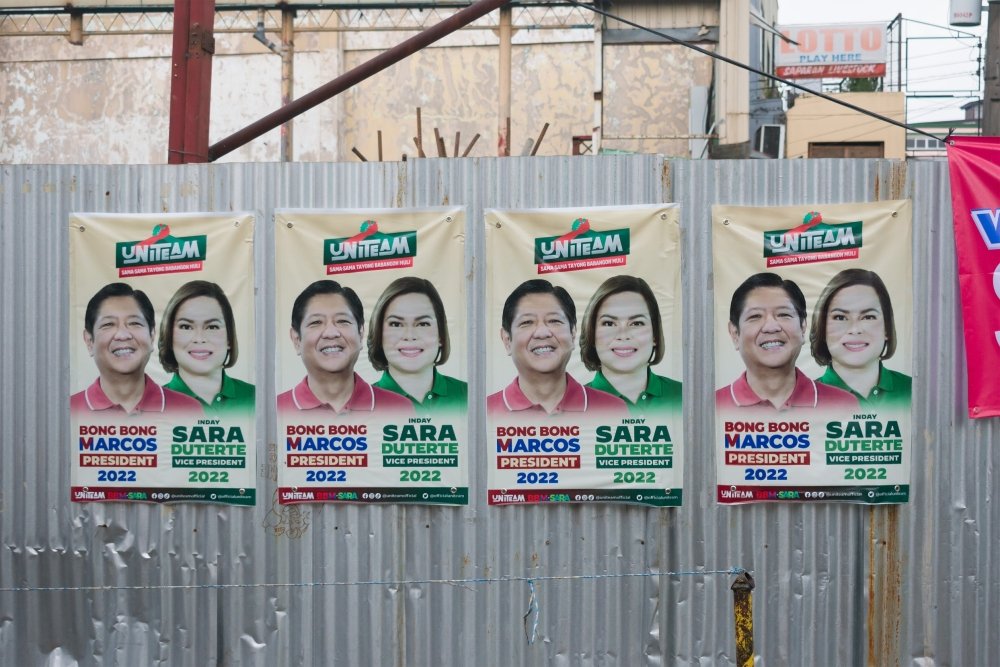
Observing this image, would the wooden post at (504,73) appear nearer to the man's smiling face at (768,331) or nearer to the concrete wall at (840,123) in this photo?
the concrete wall at (840,123)

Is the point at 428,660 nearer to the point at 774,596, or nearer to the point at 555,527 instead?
the point at 555,527

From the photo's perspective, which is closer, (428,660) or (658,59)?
(428,660)

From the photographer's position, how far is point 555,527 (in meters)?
6.30

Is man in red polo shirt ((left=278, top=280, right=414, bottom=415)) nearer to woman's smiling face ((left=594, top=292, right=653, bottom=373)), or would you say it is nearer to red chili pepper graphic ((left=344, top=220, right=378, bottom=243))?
red chili pepper graphic ((left=344, top=220, right=378, bottom=243))

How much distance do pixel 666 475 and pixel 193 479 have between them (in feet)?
9.36

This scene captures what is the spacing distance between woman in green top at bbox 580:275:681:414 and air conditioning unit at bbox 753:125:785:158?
18831 millimetres

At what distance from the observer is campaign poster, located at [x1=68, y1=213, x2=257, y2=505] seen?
252 inches

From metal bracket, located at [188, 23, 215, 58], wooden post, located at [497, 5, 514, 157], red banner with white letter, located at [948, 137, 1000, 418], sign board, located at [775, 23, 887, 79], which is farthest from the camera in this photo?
sign board, located at [775, 23, 887, 79]

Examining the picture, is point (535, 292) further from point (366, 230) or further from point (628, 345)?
point (366, 230)

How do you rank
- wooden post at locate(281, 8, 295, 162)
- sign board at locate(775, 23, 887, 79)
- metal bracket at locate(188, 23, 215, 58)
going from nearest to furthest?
metal bracket at locate(188, 23, 215, 58), wooden post at locate(281, 8, 295, 162), sign board at locate(775, 23, 887, 79)

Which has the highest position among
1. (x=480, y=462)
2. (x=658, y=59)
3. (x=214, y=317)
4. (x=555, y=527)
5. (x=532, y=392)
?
(x=658, y=59)

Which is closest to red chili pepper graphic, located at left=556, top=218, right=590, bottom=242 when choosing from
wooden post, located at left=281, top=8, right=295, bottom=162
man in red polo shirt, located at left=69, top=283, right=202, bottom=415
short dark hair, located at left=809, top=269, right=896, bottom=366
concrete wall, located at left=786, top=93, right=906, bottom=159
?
short dark hair, located at left=809, top=269, right=896, bottom=366

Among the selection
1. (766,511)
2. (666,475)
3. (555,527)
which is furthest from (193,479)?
(766,511)

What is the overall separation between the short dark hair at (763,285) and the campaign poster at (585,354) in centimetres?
33
